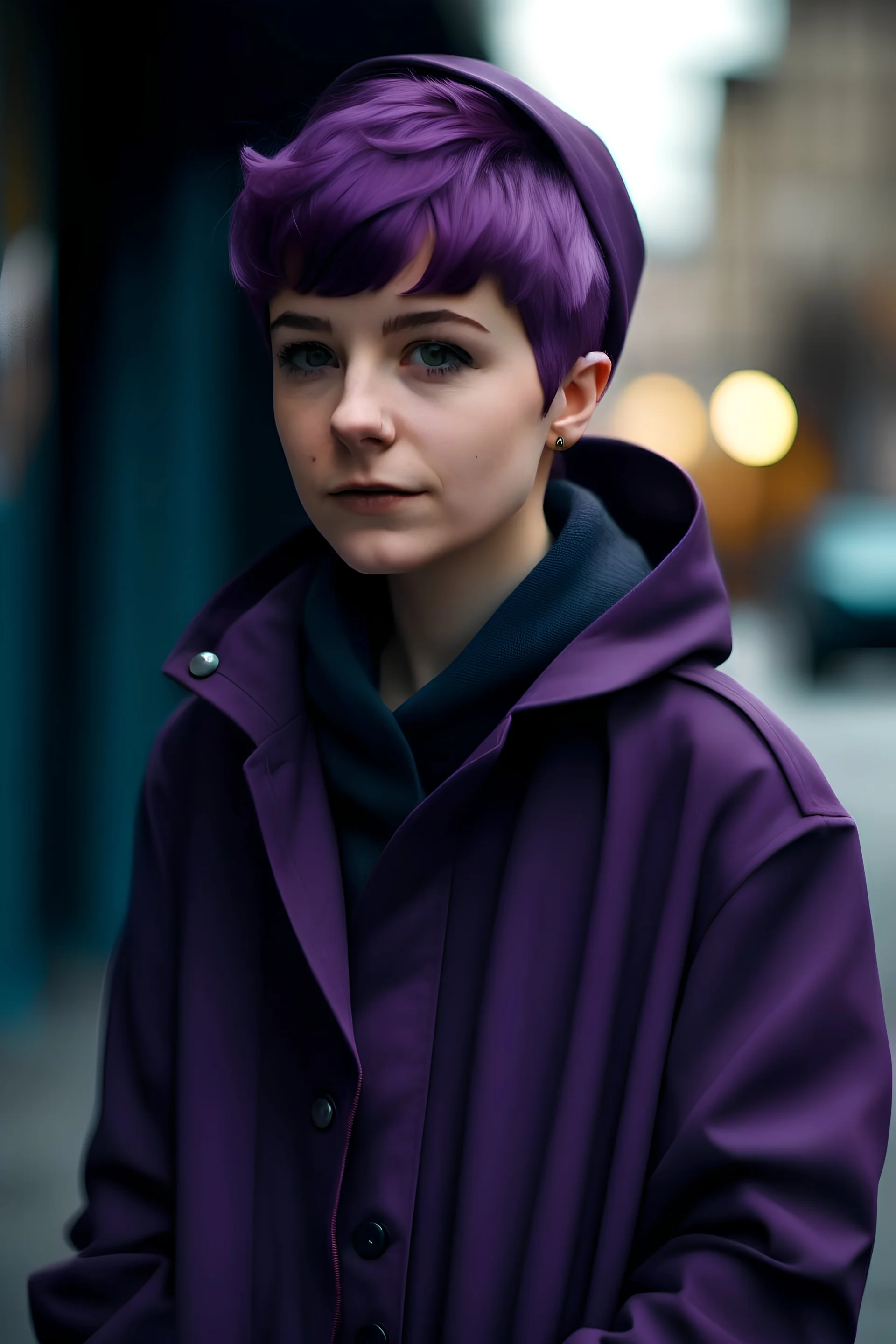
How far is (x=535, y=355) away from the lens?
136 cm

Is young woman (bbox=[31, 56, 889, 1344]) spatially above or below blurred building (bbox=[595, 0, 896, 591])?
below

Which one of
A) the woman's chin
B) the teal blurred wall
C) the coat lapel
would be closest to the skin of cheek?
the woman's chin

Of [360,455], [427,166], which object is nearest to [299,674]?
[360,455]

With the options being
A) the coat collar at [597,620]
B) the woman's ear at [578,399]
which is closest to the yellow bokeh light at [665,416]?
the coat collar at [597,620]

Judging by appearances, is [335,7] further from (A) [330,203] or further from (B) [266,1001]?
(B) [266,1001]

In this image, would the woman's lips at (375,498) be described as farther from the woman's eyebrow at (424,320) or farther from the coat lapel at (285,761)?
the coat lapel at (285,761)

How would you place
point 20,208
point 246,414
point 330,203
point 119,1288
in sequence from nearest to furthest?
point 330,203, point 119,1288, point 20,208, point 246,414

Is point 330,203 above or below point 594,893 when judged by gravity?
above

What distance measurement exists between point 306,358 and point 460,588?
0.30 meters

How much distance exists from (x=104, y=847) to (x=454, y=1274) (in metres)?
3.85

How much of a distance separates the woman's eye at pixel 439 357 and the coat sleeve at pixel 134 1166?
63cm

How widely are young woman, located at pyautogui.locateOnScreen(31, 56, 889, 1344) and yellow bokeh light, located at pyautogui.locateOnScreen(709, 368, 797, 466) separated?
3362 centimetres

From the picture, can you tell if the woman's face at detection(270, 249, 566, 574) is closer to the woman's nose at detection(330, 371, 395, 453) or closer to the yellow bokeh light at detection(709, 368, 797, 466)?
the woman's nose at detection(330, 371, 395, 453)

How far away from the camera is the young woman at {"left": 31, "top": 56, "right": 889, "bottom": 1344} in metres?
1.25
